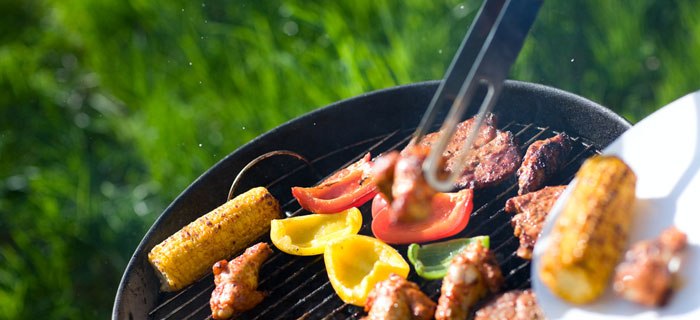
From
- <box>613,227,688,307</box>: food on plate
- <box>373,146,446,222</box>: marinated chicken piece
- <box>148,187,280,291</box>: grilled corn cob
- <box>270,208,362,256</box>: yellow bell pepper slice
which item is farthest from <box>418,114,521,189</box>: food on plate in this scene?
<box>613,227,688,307</box>: food on plate

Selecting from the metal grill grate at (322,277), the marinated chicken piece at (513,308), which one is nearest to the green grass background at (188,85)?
the metal grill grate at (322,277)

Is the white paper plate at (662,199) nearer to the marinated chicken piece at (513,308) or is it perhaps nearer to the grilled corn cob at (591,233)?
the grilled corn cob at (591,233)

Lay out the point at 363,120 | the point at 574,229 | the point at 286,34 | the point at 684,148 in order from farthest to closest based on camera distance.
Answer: the point at 286,34
the point at 363,120
the point at 684,148
the point at 574,229

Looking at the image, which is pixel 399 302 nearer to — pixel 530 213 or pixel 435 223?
pixel 435 223

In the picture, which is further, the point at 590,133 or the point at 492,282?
the point at 590,133

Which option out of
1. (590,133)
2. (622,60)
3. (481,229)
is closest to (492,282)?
(481,229)

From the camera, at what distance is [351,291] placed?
3164 millimetres

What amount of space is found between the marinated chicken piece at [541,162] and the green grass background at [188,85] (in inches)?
72.6

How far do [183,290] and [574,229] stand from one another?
80.9 inches

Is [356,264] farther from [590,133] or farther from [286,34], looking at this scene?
[286,34]

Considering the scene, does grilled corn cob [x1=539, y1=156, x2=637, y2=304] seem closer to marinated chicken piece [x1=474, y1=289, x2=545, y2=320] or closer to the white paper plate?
the white paper plate

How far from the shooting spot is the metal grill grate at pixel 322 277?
3.24 meters

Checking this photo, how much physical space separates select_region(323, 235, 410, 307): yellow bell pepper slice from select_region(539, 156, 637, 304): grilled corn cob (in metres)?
0.86

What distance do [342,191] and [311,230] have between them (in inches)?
10.9
